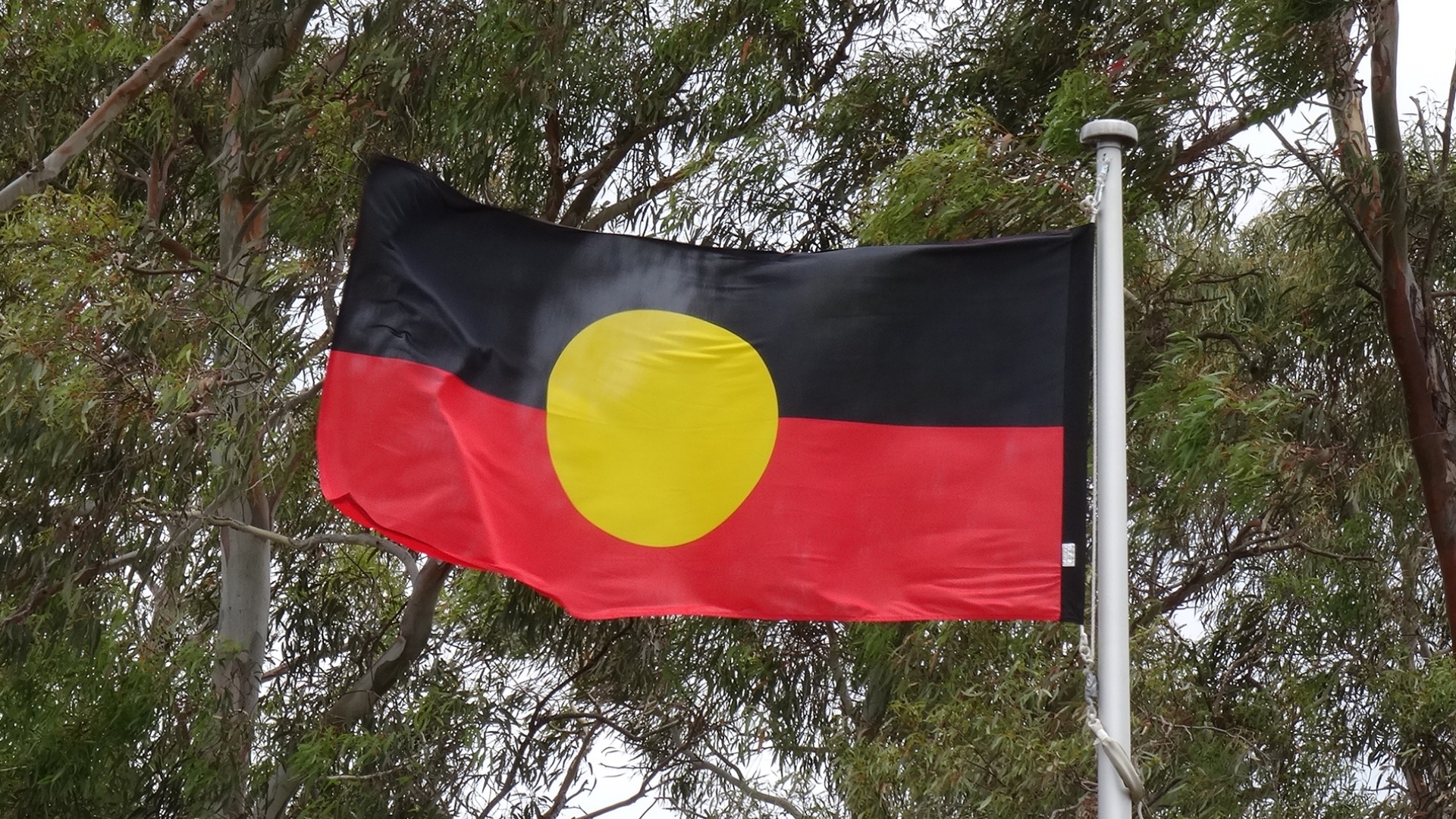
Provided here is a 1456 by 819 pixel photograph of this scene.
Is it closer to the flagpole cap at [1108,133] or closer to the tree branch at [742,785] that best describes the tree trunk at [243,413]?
the tree branch at [742,785]

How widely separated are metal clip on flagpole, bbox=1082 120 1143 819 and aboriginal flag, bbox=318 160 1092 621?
0.51 feet

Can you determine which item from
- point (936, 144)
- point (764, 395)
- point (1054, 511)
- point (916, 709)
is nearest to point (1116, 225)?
point (1054, 511)

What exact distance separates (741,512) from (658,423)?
268 millimetres

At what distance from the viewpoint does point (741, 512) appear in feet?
11.9

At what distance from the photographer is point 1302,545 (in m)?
8.38

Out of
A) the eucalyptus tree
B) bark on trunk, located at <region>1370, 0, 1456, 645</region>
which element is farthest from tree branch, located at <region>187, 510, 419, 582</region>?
bark on trunk, located at <region>1370, 0, 1456, 645</region>

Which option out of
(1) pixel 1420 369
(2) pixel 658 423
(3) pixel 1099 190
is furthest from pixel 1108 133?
(1) pixel 1420 369

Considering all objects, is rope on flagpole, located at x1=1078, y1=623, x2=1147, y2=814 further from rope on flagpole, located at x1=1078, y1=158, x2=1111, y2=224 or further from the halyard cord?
rope on flagpole, located at x1=1078, y1=158, x2=1111, y2=224

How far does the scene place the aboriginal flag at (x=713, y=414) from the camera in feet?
11.5

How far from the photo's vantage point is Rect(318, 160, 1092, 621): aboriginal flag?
11.5ft

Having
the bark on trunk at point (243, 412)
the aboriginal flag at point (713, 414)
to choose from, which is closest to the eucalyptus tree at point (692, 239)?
the bark on trunk at point (243, 412)

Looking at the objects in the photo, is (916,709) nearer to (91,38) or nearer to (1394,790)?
(1394,790)

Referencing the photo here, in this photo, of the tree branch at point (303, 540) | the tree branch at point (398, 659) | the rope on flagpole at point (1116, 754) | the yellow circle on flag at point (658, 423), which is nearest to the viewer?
the rope on flagpole at point (1116, 754)

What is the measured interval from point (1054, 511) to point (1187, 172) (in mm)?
4373
